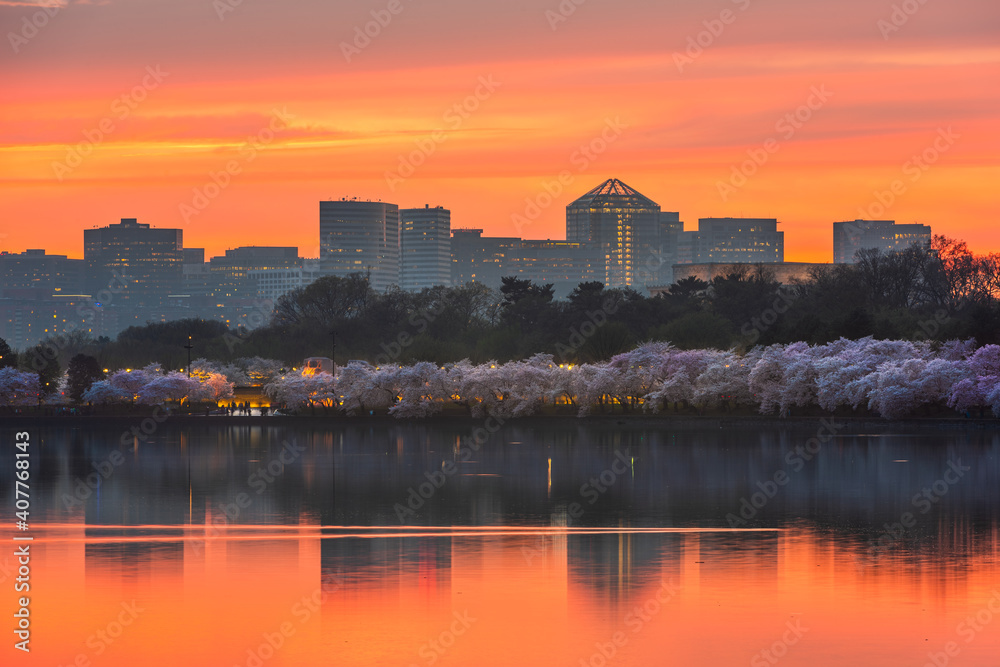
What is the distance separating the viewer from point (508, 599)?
69.6ft

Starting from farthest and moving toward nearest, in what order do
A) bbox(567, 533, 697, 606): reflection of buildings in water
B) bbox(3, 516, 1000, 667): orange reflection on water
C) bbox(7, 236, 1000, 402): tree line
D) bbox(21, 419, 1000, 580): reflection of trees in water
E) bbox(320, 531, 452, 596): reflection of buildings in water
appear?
bbox(7, 236, 1000, 402): tree line → bbox(21, 419, 1000, 580): reflection of trees in water → bbox(320, 531, 452, 596): reflection of buildings in water → bbox(567, 533, 697, 606): reflection of buildings in water → bbox(3, 516, 1000, 667): orange reflection on water

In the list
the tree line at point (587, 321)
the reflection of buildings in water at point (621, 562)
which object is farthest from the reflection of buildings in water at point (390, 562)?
the tree line at point (587, 321)

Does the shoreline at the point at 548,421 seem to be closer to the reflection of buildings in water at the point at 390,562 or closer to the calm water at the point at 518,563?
the calm water at the point at 518,563

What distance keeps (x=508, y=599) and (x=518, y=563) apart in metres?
3.63

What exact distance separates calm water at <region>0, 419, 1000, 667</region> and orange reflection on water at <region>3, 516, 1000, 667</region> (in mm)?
67

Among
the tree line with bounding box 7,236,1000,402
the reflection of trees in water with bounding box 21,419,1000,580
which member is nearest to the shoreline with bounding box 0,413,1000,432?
the reflection of trees in water with bounding box 21,419,1000,580

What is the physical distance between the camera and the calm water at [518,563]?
17969mm

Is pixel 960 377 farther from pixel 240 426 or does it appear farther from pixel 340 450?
pixel 240 426

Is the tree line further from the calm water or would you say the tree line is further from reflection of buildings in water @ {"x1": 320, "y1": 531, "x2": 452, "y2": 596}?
reflection of buildings in water @ {"x1": 320, "y1": 531, "x2": 452, "y2": 596}

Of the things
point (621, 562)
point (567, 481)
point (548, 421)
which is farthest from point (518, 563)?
point (548, 421)

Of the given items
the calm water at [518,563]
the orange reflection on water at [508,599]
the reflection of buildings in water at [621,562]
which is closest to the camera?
the orange reflection on water at [508,599]

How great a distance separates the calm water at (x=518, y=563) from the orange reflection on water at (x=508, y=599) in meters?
0.07

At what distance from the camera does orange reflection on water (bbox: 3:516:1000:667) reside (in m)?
17.6

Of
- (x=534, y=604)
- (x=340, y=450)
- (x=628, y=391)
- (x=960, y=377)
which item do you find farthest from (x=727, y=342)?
(x=534, y=604)
